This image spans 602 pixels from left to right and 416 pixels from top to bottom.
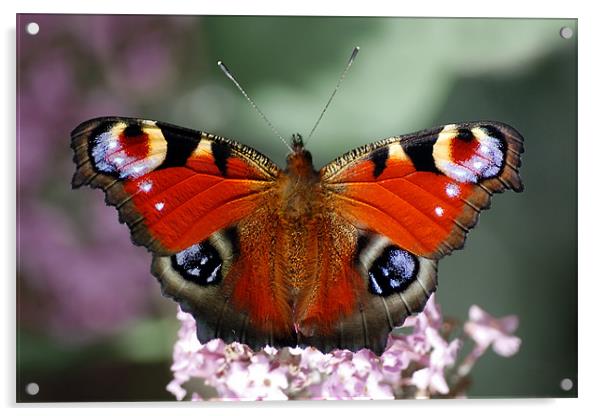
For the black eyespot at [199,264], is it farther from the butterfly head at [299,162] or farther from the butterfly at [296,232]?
the butterfly head at [299,162]

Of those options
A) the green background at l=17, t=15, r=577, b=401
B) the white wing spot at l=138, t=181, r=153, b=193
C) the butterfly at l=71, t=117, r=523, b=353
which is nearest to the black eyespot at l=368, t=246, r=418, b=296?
the butterfly at l=71, t=117, r=523, b=353

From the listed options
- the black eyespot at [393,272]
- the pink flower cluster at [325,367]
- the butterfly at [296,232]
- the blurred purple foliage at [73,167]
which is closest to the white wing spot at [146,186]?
the butterfly at [296,232]

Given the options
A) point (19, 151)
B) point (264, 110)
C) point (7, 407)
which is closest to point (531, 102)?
point (264, 110)

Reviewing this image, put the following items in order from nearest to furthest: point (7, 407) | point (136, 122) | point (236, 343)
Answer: point (136, 122) → point (236, 343) → point (7, 407)

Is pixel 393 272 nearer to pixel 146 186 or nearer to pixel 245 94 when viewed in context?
pixel 146 186

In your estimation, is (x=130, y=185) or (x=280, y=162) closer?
(x=130, y=185)

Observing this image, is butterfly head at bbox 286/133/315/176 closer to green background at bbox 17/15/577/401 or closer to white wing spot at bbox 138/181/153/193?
green background at bbox 17/15/577/401
